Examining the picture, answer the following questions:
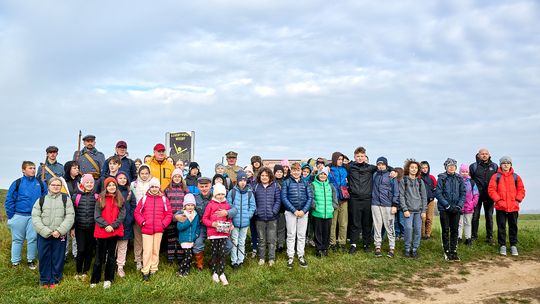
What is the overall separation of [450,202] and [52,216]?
28.2ft

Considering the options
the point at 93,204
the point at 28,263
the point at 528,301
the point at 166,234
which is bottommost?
the point at 528,301

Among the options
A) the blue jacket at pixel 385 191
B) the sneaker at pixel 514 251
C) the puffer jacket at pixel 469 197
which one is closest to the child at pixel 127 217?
the blue jacket at pixel 385 191

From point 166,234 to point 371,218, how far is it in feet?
16.4

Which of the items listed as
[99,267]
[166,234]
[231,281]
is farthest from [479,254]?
[99,267]

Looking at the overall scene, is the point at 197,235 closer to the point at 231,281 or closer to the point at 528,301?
the point at 231,281

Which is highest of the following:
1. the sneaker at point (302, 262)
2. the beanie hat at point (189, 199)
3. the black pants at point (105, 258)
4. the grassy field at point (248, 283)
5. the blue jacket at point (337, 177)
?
the blue jacket at point (337, 177)

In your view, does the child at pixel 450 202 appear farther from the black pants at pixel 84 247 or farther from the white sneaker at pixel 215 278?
the black pants at pixel 84 247

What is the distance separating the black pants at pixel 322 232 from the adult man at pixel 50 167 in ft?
19.0

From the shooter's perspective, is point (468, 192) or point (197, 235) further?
point (468, 192)

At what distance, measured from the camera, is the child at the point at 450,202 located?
31.8 ft

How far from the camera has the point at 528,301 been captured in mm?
7422

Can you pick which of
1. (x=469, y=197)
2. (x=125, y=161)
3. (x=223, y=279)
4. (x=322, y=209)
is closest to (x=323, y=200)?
(x=322, y=209)

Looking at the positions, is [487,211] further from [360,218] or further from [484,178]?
[360,218]

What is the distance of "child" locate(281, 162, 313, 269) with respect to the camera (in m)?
8.83
